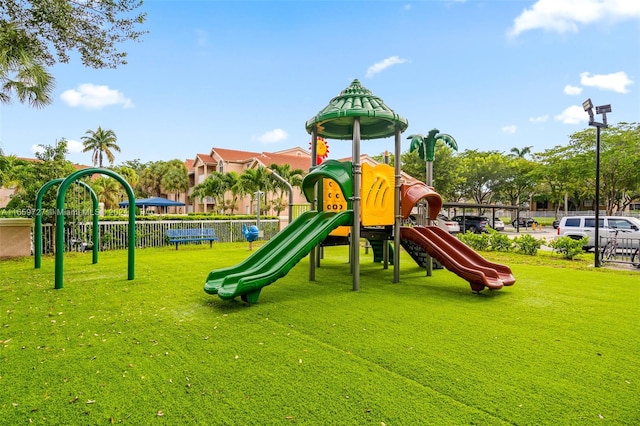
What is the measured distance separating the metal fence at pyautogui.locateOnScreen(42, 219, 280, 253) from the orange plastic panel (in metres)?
7.58

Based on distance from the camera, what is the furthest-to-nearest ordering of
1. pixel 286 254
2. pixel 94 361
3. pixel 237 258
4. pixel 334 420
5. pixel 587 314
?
pixel 237 258 → pixel 286 254 → pixel 587 314 → pixel 94 361 → pixel 334 420

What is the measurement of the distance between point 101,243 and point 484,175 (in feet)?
123

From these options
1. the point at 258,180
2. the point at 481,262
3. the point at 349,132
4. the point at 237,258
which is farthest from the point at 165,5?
the point at 258,180

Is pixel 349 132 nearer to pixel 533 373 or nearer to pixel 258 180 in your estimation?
pixel 533 373

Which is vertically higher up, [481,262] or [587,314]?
[481,262]

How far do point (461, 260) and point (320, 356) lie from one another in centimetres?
458

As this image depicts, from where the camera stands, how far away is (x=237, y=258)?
12.4 meters

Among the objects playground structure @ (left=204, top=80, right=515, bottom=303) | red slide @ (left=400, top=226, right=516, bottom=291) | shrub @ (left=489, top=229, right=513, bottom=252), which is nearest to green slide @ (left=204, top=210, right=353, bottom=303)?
playground structure @ (left=204, top=80, right=515, bottom=303)

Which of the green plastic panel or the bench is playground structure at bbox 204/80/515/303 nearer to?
the green plastic panel

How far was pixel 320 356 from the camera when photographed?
4.07 meters

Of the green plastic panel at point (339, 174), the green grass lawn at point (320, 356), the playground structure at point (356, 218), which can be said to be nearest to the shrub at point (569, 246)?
the green grass lawn at point (320, 356)

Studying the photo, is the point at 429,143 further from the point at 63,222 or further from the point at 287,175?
the point at 287,175

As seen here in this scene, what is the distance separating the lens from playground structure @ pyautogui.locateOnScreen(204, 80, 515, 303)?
6.76 m

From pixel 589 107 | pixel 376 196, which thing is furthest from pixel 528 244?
pixel 376 196
